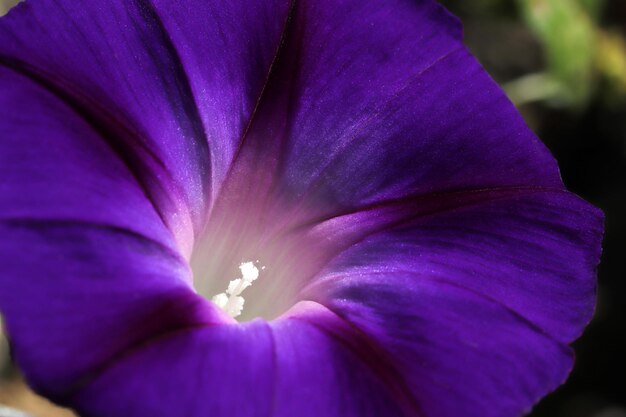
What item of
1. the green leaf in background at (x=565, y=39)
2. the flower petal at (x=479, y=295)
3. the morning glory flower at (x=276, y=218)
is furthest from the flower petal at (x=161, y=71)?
the green leaf in background at (x=565, y=39)

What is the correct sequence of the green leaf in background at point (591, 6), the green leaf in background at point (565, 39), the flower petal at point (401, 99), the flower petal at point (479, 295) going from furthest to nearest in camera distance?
the green leaf in background at point (591, 6)
the green leaf in background at point (565, 39)
the flower petal at point (401, 99)
the flower petal at point (479, 295)

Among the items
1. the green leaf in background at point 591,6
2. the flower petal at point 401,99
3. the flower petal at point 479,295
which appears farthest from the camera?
the green leaf in background at point 591,6

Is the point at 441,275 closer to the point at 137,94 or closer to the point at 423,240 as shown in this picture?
the point at 423,240

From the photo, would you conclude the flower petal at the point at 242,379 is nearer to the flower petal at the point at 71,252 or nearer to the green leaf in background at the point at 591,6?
the flower petal at the point at 71,252

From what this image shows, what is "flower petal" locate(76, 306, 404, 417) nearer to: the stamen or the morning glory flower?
the morning glory flower

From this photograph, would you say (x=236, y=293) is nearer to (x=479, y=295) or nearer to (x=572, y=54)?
(x=479, y=295)

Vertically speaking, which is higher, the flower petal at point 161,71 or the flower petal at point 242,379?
the flower petal at point 161,71

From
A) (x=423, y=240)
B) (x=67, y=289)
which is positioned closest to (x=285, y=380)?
(x=67, y=289)
